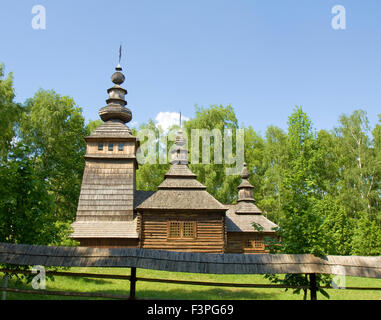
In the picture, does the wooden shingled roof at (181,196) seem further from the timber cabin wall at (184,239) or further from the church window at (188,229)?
the church window at (188,229)

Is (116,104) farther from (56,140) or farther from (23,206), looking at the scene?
(23,206)

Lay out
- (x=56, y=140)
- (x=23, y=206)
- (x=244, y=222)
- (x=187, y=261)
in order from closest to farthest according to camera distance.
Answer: (x=187, y=261), (x=23, y=206), (x=244, y=222), (x=56, y=140)

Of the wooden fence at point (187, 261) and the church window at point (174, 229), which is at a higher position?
the wooden fence at point (187, 261)

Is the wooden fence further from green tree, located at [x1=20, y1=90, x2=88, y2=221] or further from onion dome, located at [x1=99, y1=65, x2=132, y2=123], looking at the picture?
green tree, located at [x1=20, y1=90, x2=88, y2=221]

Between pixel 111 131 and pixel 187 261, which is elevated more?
pixel 111 131

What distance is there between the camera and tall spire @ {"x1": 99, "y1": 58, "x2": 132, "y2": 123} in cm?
2559

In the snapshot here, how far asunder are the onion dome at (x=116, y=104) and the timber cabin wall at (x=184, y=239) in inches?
372

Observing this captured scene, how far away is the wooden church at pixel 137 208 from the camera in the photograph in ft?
66.8

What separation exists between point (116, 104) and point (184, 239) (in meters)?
13.2

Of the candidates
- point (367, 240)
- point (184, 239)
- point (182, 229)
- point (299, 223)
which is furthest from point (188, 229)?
point (299, 223)

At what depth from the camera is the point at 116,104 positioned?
26141 mm

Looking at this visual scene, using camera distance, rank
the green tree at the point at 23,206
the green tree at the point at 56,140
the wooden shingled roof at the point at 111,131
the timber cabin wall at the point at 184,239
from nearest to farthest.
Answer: the green tree at the point at 23,206, the timber cabin wall at the point at 184,239, the wooden shingled roof at the point at 111,131, the green tree at the point at 56,140

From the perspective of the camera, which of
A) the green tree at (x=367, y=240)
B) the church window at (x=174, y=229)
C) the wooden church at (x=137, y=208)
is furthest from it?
the church window at (x=174, y=229)

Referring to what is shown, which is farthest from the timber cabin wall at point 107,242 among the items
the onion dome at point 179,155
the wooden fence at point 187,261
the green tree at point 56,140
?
the wooden fence at point 187,261
